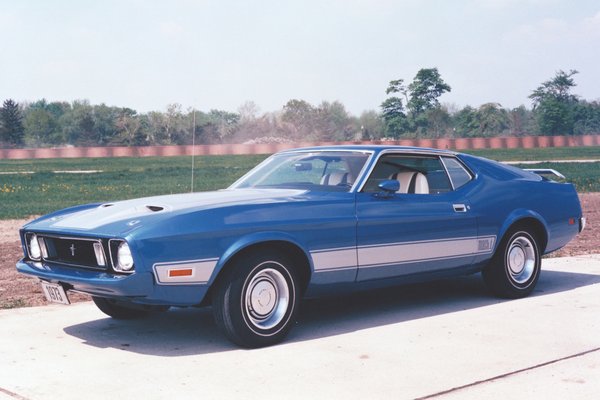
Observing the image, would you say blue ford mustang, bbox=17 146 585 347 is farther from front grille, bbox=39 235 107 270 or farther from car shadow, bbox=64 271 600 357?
car shadow, bbox=64 271 600 357

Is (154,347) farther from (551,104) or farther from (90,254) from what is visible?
(551,104)

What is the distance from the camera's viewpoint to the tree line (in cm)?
9638

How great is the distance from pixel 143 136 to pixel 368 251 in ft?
356

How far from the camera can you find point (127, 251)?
5684 millimetres

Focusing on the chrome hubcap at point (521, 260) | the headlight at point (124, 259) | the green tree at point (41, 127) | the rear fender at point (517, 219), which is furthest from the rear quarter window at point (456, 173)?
the green tree at point (41, 127)

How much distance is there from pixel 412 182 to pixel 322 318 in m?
1.38

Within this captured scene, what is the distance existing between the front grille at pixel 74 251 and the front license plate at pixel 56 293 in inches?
7.0

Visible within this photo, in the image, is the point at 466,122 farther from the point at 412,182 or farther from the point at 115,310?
the point at 115,310

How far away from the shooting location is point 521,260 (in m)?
8.01

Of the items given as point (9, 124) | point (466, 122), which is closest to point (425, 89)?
point (466, 122)

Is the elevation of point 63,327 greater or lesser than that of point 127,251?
lesser

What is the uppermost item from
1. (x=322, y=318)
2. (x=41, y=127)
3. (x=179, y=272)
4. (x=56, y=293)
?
(x=41, y=127)

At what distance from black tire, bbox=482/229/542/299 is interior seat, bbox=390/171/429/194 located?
954 mm

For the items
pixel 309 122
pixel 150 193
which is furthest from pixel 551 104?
pixel 150 193
